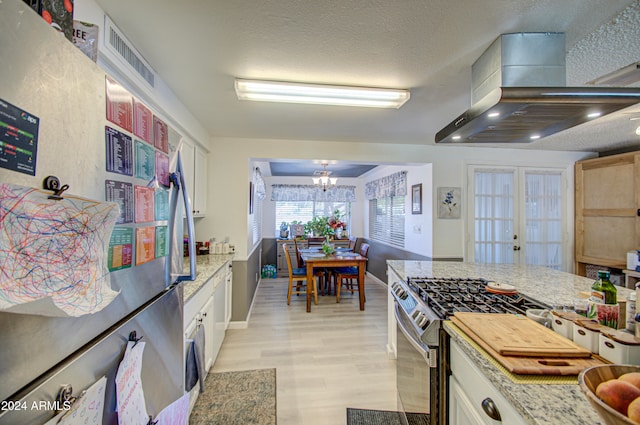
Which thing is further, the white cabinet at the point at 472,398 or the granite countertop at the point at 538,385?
the white cabinet at the point at 472,398

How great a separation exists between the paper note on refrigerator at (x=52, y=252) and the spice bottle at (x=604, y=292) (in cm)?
163

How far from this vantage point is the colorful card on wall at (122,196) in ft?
2.16

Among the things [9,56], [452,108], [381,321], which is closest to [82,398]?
[9,56]

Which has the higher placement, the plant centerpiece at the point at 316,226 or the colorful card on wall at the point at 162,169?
the colorful card on wall at the point at 162,169

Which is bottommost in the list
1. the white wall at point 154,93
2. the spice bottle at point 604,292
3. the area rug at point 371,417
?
the area rug at point 371,417

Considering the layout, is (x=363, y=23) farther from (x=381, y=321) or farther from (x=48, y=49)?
(x=381, y=321)

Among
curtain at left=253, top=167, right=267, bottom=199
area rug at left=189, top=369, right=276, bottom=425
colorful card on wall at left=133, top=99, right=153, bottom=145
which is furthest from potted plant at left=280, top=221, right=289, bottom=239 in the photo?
colorful card on wall at left=133, top=99, right=153, bottom=145

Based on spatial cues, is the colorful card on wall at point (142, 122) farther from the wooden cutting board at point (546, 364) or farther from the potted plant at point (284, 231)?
the potted plant at point (284, 231)

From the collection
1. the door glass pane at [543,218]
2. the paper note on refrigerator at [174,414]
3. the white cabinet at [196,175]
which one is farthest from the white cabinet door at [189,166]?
the door glass pane at [543,218]

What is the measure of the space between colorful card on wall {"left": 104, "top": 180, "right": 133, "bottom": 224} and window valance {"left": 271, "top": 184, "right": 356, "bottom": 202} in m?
5.46

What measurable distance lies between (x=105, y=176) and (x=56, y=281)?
284 mm

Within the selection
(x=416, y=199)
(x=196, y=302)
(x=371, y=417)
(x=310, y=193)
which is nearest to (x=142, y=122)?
(x=196, y=302)

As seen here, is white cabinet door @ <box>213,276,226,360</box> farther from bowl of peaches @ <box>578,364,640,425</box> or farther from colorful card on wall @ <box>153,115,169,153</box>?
bowl of peaches @ <box>578,364,640,425</box>

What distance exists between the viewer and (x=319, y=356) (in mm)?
2521
